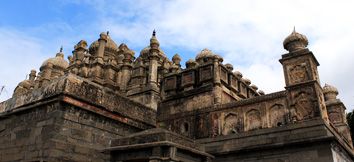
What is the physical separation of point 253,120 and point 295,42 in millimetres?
2661

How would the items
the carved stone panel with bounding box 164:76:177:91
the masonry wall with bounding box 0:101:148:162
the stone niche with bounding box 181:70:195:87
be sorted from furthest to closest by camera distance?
the carved stone panel with bounding box 164:76:177:91
the stone niche with bounding box 181:70:195:87
the masonry wall with bounding box 0:101:148:162

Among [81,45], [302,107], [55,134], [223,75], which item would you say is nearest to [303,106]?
[302,107]

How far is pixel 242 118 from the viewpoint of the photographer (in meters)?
9.30

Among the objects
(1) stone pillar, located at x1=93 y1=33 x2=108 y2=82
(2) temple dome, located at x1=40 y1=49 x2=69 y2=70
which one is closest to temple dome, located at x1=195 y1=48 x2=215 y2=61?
(1) stone pillar, located at x1=93 y1=33 x2=108 y2=82

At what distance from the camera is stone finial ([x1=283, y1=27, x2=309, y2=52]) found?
30.5 ft

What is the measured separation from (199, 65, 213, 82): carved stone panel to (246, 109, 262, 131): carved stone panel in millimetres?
2016

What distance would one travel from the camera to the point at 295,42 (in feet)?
30.6

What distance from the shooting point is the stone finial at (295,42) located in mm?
9289

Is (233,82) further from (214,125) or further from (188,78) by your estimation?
(214,125)

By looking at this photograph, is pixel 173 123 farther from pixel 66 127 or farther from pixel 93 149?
pixel 66 127

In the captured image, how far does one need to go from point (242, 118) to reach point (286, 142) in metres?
1.70

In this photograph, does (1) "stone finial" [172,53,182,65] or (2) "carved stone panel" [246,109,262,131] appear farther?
(1) "stone finial" [172,53,182,65]

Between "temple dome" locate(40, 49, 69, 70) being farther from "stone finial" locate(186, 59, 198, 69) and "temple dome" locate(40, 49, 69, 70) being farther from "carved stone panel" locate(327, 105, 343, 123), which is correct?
"carved stone panel" locate(327, 105, 343, 123)

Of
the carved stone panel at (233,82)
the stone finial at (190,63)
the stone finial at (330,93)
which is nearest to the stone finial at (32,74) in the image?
the stone finial at (190,63)
